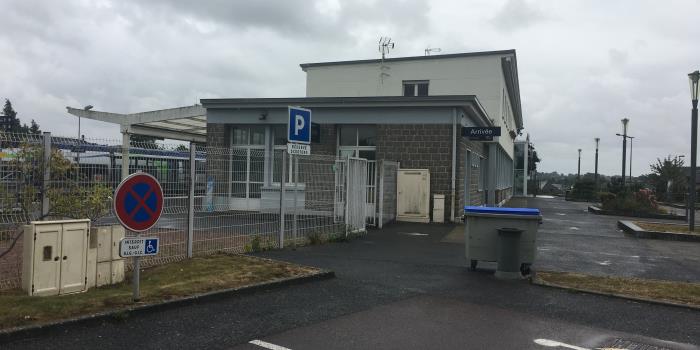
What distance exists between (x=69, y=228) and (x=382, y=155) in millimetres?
13060

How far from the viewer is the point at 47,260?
609cm

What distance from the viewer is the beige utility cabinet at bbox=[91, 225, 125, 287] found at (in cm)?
675

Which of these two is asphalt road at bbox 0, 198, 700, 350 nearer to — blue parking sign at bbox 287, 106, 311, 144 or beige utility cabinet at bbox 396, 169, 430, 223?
blue parking sign at bbox 287, 106, 311, 144

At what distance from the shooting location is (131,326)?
5441 millimetres

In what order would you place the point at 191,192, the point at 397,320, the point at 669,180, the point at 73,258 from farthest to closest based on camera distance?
the point at 669,180
the point at 191,192
the point at 73,258
the point at 397,320

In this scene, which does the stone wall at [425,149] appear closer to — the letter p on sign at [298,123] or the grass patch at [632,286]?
the letter p on sign at [298,123]

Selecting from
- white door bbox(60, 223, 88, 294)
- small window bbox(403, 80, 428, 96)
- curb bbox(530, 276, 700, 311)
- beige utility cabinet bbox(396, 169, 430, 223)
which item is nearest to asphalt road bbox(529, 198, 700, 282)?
curb bbox(530, 276, 700, 311)

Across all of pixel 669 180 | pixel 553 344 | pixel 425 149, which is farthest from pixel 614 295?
pixel 669 180

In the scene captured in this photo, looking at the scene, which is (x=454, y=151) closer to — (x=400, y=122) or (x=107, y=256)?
(x=400, y=122)

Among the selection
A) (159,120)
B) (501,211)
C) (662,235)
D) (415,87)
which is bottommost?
(662,235)

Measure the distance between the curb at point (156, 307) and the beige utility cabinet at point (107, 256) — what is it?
128 centimetres

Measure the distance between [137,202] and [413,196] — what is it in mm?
12819

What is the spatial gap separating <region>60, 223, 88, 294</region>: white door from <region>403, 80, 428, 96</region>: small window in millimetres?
23018

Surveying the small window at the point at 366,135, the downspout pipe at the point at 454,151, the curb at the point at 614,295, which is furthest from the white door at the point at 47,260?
the small window at the point at 366,135
